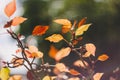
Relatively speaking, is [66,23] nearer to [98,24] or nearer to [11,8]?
[11,8]

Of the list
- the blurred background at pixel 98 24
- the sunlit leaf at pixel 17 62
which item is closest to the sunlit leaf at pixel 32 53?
the sunlit leaf at pixel 17 62

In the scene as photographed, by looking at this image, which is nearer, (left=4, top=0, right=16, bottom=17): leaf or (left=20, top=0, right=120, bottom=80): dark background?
(left=4, top=0, right=16, bottom=17): leaf

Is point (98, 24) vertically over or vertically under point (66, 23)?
over

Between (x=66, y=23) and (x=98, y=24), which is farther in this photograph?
(x=98, y=24)

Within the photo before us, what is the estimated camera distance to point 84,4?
4.72 metres

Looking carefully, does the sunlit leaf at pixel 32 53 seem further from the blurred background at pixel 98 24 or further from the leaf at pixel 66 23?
the blurred background at pixel 98 24

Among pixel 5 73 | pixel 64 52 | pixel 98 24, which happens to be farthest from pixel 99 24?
pixel 5 73

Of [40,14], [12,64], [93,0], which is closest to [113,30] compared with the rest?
[93,0]

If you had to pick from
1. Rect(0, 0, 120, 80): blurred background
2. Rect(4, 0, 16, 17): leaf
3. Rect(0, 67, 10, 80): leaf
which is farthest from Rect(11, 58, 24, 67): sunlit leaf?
Rect(0, 0, 120, 80): blurred background

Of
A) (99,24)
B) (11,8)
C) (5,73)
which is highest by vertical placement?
(99,24)

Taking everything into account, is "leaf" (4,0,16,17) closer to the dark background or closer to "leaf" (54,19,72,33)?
"leaf" (54,19,72,33)

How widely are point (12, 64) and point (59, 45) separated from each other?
354 centimetres

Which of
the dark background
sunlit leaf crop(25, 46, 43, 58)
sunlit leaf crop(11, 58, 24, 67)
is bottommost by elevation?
sunlit leaf crop(11, 58, 24, 67)

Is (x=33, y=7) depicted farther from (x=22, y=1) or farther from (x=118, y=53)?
(x=118, y=53)
